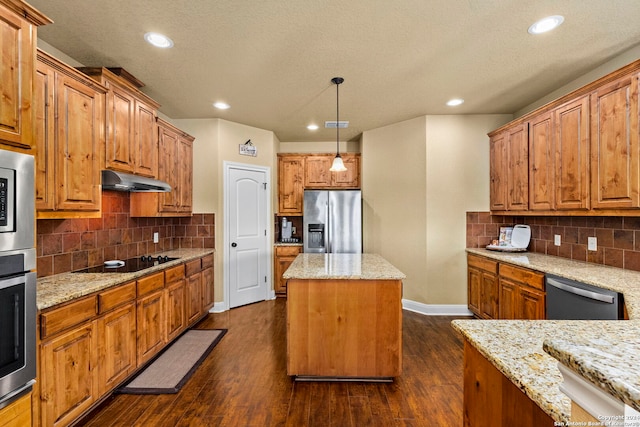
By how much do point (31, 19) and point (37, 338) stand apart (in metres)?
1.69

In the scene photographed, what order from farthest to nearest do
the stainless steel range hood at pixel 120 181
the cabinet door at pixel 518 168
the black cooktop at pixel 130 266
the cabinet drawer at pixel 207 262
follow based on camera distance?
the cabinet drawer at pixel 207 262
the cabinet door at pixel 518 168
the black cooktop at pixel 130 266
the stainless steel range hood at pixel 120 181

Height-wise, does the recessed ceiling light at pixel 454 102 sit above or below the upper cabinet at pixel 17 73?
above

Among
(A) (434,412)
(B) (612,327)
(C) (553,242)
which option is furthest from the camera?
(C) (553,242)

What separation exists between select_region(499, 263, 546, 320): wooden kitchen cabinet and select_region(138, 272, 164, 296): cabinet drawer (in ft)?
11.2

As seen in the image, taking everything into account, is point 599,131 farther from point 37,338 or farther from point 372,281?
point 37,338

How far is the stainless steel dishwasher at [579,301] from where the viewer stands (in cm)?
193

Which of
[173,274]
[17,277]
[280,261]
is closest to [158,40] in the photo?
[17,277]

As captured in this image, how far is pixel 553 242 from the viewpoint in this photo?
328 cm

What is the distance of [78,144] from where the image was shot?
2156mm

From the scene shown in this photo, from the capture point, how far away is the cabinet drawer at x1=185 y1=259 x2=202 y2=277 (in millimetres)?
3333

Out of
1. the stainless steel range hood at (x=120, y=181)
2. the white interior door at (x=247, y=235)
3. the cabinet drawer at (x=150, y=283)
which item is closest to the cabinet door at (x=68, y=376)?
the cabinet drawer at (x=150, y=283)

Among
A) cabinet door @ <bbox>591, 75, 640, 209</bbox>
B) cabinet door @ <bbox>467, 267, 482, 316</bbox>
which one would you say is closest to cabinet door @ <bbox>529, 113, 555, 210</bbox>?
cabinet door @ <bbox>591, 75, 640, 209</bbox>

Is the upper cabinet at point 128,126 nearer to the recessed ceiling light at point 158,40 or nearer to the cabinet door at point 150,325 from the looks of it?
the recessed ceiling light at point 158,40

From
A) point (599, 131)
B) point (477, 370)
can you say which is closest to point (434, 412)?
point (477, 370)
